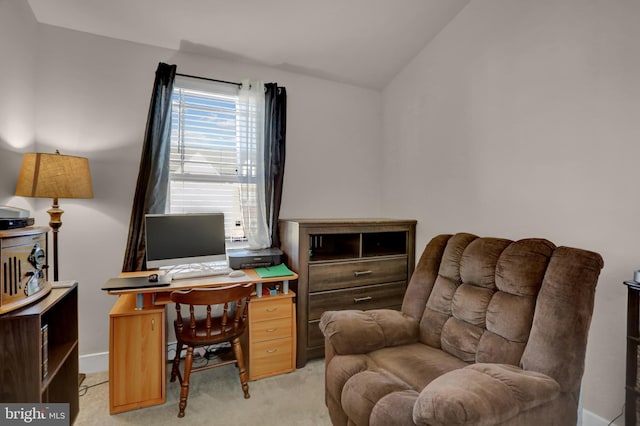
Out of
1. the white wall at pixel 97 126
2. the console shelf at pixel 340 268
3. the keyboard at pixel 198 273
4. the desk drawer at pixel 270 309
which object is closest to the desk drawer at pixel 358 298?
the console shelf at pixel 340 268

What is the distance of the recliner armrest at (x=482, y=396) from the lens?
1000 mm

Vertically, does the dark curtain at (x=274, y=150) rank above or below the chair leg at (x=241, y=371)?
above

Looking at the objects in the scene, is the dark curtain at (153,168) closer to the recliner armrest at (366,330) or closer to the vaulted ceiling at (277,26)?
the vaulted ceiling at (277,26)

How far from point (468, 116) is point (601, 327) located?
62.6 inches

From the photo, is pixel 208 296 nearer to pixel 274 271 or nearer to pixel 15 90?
pixel 274 271

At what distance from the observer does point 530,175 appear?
1.95 m

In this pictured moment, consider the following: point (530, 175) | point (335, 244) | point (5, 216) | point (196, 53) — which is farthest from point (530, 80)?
point (5, 216)

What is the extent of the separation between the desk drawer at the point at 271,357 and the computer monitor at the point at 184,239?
2.47 ft

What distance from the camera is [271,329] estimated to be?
2.27 m

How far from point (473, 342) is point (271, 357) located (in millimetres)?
1416

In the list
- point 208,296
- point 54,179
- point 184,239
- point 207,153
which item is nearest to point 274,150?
point 207,153

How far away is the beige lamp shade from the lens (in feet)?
5.80

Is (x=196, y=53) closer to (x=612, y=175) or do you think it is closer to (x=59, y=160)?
(x=59, y=160)

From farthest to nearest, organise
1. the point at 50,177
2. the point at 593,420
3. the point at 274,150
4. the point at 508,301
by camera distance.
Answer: the point at 274,150, the point at 50,177, the point at 593,420, the point at 508,301
